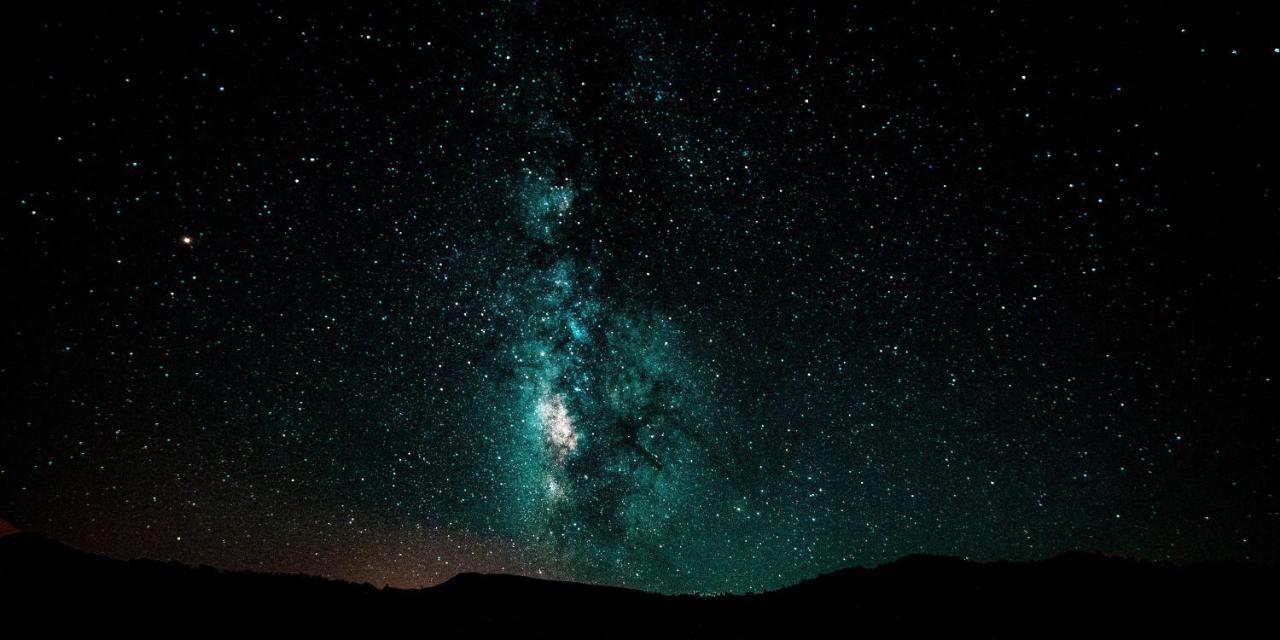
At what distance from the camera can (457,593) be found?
5.40 meters

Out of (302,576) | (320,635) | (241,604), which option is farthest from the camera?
(302,576)

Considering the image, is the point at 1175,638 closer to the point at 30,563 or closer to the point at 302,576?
the point at 302,576

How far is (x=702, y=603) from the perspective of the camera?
18.1 feet

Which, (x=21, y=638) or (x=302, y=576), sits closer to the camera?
(x=21, y=638)

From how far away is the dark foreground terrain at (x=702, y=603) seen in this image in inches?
154

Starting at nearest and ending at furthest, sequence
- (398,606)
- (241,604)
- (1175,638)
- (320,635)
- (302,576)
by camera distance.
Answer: (1175,638) → (320,635) → (241,604) → (398,606) → (302,576)

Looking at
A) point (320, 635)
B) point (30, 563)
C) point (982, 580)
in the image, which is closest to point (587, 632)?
point (320, 635)

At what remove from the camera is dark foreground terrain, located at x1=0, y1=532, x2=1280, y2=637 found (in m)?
3.91

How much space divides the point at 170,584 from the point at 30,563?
1.31 meters

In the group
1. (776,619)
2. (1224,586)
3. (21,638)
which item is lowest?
(21,638)

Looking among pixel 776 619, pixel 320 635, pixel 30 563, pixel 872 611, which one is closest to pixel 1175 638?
pixel 872 611

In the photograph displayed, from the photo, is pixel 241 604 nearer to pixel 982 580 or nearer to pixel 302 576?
pixel 302 576

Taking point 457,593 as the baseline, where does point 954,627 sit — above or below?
above

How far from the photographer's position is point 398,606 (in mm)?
4848
